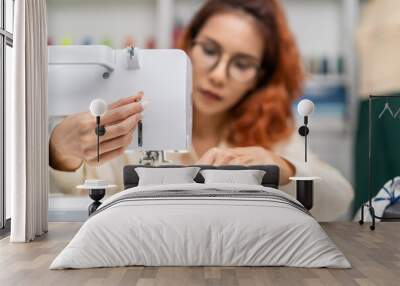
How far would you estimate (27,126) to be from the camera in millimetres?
5719

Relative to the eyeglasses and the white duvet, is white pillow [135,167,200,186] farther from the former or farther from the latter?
the white duvet

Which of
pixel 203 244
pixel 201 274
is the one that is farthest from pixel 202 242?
pixel 201 274

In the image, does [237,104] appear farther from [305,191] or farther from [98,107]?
[98,107]

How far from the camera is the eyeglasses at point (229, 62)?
22.2ft

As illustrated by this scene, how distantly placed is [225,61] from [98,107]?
1.42 m

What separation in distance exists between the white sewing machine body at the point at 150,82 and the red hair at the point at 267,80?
0.69 meters

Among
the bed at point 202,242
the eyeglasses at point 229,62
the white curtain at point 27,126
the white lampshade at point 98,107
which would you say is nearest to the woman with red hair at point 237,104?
the eyeglasses at point 229,62

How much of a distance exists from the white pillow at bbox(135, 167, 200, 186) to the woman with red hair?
1.71 ft

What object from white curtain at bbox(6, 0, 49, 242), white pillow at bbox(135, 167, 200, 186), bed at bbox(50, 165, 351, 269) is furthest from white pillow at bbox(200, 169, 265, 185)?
bed at bbox(50, 165, 351, 269)

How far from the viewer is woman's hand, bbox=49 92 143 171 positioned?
6605 millimetres

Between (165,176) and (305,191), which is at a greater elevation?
(165,176)

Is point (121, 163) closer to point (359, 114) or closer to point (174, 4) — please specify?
point (174, 4)

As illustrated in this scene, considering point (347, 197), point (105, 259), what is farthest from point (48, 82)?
point (347, 197)

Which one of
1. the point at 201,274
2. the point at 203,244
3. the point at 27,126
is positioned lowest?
the point at 201,274
